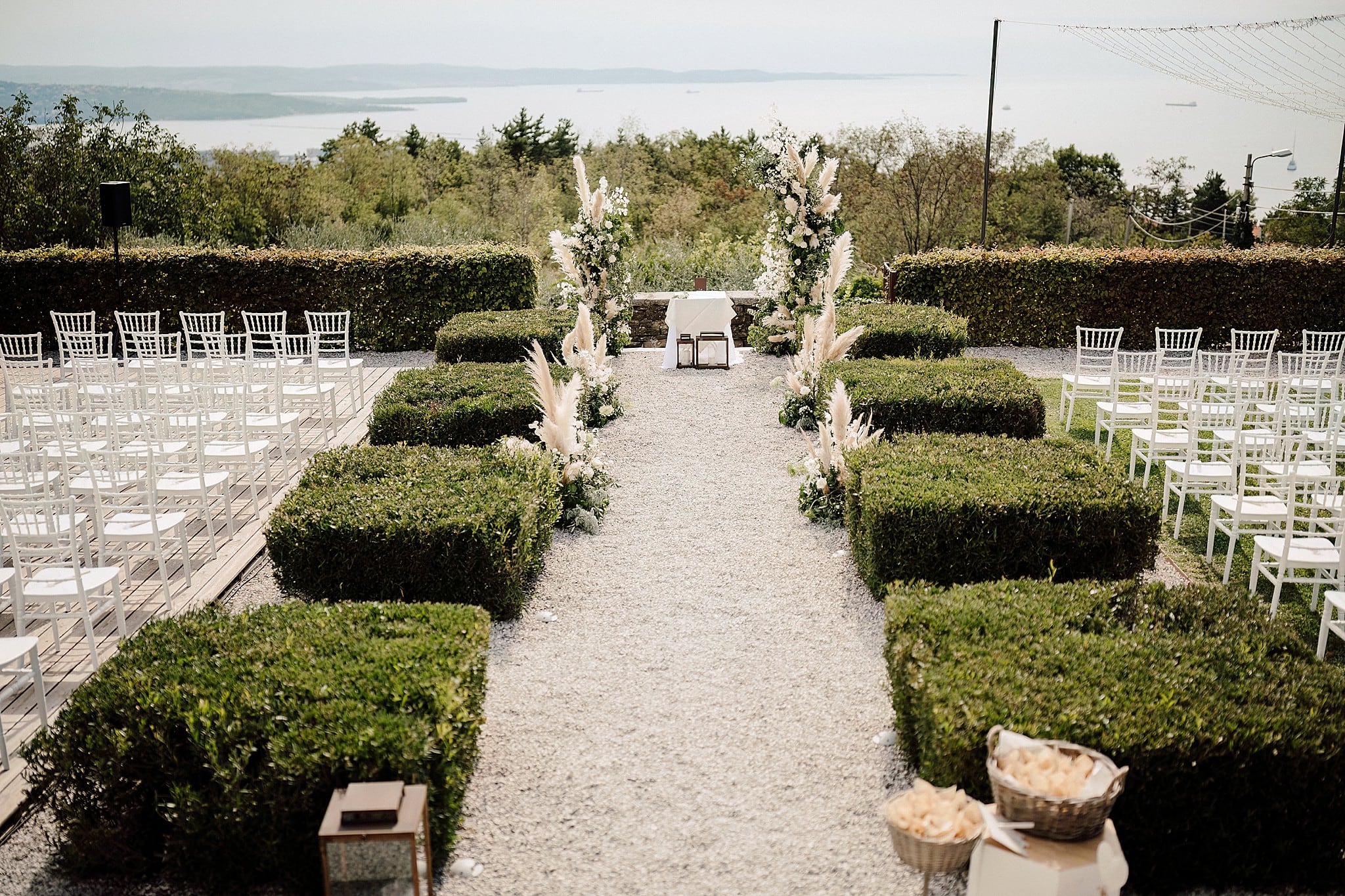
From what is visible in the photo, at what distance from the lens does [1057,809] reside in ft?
9.25

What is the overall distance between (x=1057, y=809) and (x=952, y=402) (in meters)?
4.79

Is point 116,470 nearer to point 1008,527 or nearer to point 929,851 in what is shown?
point 1008,527

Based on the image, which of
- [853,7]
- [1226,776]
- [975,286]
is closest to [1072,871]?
[1226,776]

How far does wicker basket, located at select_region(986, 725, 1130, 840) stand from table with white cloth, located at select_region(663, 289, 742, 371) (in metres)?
9.64

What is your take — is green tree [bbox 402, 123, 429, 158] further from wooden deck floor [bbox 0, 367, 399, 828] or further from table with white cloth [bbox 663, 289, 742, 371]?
wooden deck floor [bbox 0, 367, 399, 828]

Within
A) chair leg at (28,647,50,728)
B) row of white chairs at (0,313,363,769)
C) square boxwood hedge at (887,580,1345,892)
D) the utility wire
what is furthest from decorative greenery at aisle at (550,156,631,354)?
the utility wire

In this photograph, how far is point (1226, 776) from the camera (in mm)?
3246

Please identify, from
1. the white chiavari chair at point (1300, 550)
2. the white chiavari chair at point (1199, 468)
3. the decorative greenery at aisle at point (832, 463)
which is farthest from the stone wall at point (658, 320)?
the white chiavari chair at point (1300, 550)

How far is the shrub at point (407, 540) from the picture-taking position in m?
5.03

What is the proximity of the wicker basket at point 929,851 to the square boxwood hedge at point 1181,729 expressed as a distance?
44 cm

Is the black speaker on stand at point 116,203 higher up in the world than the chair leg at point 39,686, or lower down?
higher up

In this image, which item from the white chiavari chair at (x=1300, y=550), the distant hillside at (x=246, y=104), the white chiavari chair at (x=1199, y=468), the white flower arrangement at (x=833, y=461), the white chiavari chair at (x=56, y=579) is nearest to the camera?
the white chiavari chair at (x=56, y=579)

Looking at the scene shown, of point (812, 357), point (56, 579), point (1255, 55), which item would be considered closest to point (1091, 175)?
point (1255, 55)

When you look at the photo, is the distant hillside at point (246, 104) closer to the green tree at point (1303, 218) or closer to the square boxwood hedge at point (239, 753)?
the green tree at point (1303, 218)
